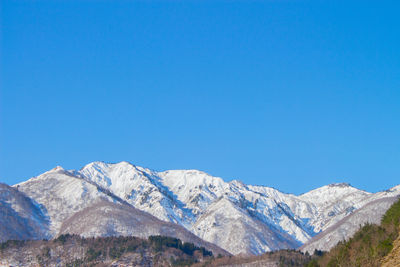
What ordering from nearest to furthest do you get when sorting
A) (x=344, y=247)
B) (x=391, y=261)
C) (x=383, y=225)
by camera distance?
(x=391, y=261), (x=383, y=225), (x=344, y=247)

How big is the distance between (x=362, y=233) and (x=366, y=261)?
160 ft

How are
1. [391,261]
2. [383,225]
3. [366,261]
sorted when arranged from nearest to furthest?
[391,261] < [366,261] < [383,225]

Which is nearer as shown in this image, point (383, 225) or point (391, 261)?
point (391, 261)

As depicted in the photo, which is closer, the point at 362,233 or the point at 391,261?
the point at 391,261

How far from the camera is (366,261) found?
145m

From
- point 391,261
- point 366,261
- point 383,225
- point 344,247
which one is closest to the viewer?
point 391,261

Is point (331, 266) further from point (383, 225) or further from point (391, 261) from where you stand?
point (391, 261)

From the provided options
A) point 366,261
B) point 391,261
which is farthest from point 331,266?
point 391,261

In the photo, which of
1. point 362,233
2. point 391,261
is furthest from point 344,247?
point 391,261

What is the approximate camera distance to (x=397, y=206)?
589 feet

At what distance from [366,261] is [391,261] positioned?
1970 cm

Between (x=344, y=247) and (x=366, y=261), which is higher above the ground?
(x=344, y=247)

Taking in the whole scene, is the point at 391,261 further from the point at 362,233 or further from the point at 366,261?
the point at 362,233

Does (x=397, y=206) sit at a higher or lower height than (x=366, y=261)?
higher
